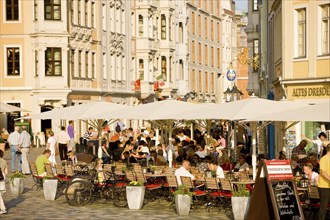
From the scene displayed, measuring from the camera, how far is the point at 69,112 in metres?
32.4

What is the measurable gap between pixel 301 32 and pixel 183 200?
47.6ft

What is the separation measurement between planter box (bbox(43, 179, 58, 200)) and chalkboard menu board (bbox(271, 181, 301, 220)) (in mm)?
9358

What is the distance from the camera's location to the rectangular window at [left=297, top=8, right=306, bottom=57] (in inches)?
1444

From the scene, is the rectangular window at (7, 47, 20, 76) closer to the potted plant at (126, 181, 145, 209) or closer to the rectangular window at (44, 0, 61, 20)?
the rectangular window at (44, 0, 61, 20)

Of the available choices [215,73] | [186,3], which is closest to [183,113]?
[186,3]

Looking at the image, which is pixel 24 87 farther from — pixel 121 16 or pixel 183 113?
pixel 183 113

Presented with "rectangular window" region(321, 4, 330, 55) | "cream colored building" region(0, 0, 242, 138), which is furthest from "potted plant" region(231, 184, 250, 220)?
"cream colored building" region(0, 0, 242, 138)

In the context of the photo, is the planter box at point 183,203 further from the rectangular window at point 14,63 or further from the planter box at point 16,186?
the rectangular window at point 14,63

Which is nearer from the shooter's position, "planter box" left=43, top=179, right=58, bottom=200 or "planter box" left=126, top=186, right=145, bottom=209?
"planter box" left=126, top=186, right=145, bottom=209

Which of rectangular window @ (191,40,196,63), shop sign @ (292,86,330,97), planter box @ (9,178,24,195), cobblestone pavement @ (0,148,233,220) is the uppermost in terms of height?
rectangular window @ (191,40,196,63)

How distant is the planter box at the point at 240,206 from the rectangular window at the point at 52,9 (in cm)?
4431

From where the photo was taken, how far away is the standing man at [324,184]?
20391 mm

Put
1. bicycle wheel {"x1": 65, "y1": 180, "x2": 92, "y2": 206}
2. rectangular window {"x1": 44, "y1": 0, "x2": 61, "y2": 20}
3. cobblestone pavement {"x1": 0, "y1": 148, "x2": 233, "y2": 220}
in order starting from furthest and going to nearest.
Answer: rectangular window {"x1": 44, "y1": 0, "x2": 61, "y2": 20}
bicycle wheel {"x1": 65, "y1": 180, "x2": 92, "y2": 206}
cobblestone pavement {"x1": 0, "y1": 148, "x2": 233, "y2": 220}

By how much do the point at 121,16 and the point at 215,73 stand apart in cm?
3659
